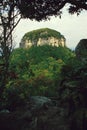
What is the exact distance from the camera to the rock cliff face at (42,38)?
174 m

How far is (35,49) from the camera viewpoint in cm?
12269

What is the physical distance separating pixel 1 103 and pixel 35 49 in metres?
110

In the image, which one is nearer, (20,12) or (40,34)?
(20,12)

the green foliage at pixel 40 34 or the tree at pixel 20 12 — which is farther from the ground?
the green foliage at pixel 40 34

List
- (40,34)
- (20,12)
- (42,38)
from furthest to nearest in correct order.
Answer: (40,34) < (42,38) < (20,12)

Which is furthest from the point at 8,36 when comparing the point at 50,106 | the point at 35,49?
the point at 35,49

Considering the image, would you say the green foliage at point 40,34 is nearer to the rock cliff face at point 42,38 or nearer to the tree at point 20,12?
the rock cliff face at point 42,38

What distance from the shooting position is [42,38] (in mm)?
176500

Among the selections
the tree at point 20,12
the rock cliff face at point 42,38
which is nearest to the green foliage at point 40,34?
the rock cliff face at point 42,38

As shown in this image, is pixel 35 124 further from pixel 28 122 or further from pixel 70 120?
pixel 70 120

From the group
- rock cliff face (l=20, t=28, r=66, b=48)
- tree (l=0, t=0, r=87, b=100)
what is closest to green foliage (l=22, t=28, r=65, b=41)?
rock cliff face (l=20, t=28, r=66, b=48)

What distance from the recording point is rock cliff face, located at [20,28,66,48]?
174125 mm

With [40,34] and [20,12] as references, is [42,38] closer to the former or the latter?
[40,34]

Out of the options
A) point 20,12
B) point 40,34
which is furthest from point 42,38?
point 20,12
